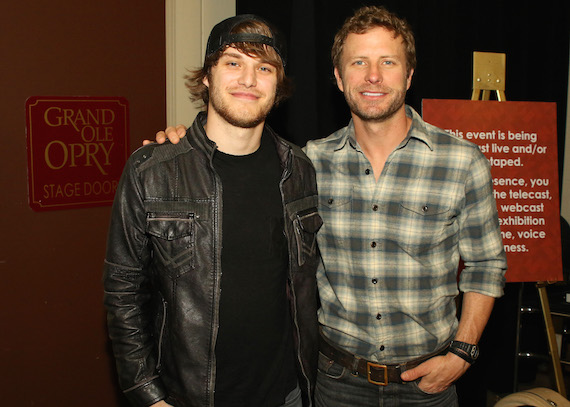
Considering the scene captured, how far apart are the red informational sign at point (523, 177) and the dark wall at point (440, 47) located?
0.60 m

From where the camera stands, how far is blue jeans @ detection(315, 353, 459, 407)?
6.43 feet

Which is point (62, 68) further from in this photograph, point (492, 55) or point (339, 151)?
point (492, 55)

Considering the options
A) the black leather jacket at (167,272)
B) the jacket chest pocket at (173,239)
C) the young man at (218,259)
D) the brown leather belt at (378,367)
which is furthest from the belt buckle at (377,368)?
the jacket chest pocket at (173,239)

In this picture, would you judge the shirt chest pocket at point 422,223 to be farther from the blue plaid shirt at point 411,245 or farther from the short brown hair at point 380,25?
the short brown hair at point 380,25

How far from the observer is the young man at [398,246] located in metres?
1.96

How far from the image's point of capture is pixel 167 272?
1732mm

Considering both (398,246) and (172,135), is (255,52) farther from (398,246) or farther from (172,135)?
(398,246)

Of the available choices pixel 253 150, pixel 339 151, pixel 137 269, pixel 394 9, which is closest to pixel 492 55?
pixel 394 9

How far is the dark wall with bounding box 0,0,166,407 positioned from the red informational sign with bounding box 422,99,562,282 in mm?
1707

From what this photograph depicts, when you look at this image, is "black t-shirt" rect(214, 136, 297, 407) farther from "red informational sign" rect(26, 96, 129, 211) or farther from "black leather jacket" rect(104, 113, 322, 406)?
"red informational sign" rect(26, 96, 129, 211)

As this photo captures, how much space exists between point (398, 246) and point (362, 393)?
56 centimetres

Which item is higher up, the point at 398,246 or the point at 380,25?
the point at 380,25

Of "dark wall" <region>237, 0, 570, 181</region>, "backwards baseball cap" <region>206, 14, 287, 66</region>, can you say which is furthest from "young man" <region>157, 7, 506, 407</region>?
"dark wall" <region>237, 0, 570, 181</region>

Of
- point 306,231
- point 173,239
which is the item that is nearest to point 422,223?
point 306,231
